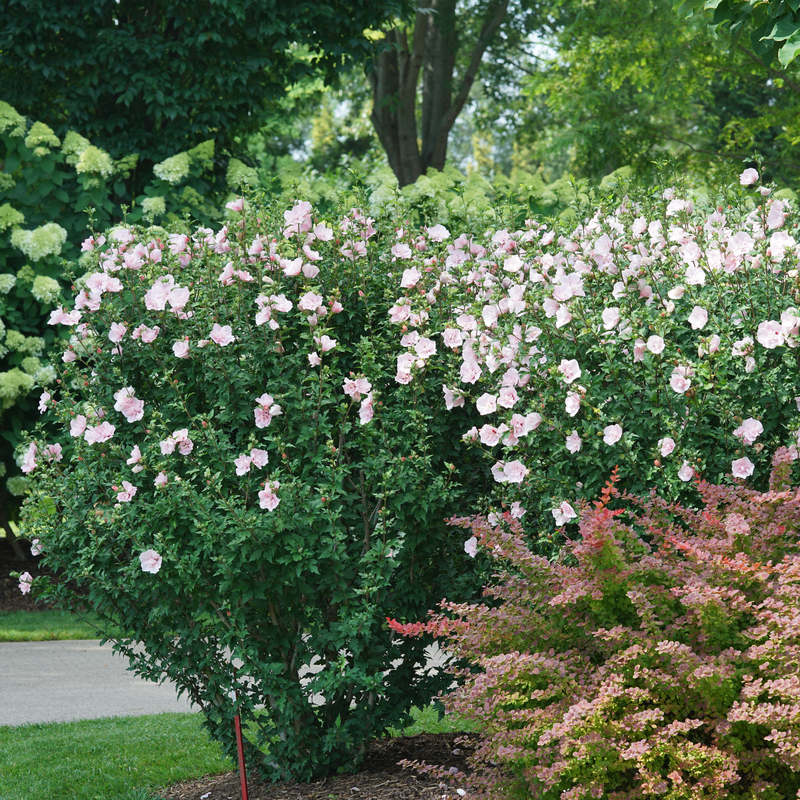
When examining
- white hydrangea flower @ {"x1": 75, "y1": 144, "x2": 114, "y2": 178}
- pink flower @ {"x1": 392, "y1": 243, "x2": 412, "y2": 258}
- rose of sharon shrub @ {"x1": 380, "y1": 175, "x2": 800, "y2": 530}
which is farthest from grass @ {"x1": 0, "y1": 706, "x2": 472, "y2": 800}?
white hydrangea flower @ {"x1": 75, "y1": 144, "x2": 114, "y2": 178}

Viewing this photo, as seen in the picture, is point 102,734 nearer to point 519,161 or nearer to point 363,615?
point 363,615

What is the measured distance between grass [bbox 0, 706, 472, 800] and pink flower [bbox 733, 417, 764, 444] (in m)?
1.79

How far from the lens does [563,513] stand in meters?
3.17

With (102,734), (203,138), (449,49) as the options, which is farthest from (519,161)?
(102,734)

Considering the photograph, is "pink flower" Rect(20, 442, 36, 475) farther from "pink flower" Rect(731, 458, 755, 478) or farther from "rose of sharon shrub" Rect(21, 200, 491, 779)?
"pink flower" Rect(731, 458, 755, 478)

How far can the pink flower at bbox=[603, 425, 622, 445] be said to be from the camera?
122 inches

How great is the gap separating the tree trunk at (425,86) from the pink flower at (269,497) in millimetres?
10972

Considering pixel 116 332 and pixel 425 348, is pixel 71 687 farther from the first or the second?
pixel 425 348

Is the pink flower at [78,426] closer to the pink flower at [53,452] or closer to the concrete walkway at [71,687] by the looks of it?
the pink flower at [53,452]

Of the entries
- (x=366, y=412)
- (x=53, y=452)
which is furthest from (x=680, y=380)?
(x=53, y=452)

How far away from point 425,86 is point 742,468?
12.6m

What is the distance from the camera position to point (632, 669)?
276 cm

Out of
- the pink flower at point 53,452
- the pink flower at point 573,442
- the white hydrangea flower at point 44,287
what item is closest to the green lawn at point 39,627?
the white hydrangea flower at point 44,287

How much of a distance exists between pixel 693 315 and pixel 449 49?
484 inches
